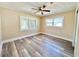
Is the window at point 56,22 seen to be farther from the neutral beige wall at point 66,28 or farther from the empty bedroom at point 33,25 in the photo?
the neutral beige wall at point 66,28

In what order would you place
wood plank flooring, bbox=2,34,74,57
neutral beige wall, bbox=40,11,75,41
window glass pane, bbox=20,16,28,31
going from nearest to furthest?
wood plank flooring, bbox=2,34,74,57, neutral beige wall, bbox=40,11,75,41, window glass pane, bbox=20,16,28,31

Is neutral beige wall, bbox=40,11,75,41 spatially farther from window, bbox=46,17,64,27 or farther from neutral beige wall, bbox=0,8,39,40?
neutral beige wall, bbox=0,8,39,40

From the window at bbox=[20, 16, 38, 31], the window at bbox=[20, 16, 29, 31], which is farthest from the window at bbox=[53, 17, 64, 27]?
the window at bbox=[20, 16, 29, 31]

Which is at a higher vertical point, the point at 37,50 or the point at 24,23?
the point at 24,23

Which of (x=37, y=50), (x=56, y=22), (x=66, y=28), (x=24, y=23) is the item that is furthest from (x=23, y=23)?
(x=66, y=28)

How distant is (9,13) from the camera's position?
361 centimetres

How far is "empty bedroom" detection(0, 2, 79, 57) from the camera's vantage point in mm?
2859

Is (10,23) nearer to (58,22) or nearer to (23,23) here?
(23,23)

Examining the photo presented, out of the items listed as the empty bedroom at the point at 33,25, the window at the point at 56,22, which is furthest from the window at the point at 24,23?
the window at the point at 56,22

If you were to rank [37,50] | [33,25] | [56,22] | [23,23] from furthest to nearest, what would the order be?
[33,25] < [56,22] < [23,23] < [37,50]

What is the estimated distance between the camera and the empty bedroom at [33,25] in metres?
2.86

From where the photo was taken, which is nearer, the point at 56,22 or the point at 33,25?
the point at 56,22

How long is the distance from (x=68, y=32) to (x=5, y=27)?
3.68m

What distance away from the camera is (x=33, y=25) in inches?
221
